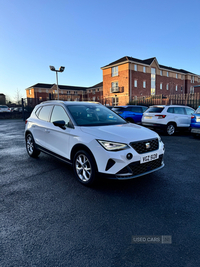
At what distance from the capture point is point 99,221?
8.46 ft

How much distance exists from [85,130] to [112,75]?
39.1 meters

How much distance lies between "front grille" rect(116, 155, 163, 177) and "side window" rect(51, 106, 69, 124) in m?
1.75

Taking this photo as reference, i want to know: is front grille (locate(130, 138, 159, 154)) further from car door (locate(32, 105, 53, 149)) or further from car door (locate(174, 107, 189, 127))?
car door (locate(174, 107, 189, 127))

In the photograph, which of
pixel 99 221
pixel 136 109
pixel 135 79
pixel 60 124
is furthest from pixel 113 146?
pixel 135 79

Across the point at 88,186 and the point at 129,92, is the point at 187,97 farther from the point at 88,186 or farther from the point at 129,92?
the point at 129,92

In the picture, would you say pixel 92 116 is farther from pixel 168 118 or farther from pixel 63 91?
pixel 63 91

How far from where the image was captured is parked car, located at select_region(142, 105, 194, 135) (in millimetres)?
10070

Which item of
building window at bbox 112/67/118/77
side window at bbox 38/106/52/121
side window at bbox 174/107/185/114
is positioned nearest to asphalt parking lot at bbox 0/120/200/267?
side window at bbox 38/106/52/121

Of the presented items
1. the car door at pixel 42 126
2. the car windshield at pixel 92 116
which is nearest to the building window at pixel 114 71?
the car door at pixel 42 126

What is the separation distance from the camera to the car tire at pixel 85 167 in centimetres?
338

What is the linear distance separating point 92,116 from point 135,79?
36.8 meters

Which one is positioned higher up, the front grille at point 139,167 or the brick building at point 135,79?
the brick building at point 135,79

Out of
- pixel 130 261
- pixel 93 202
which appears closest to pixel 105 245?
pixel 130 261

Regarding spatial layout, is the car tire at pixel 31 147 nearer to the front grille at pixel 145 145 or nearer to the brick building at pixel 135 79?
the front grille at pixel 145 145
